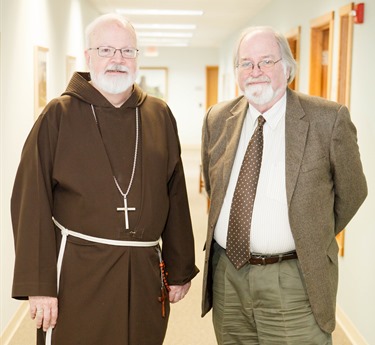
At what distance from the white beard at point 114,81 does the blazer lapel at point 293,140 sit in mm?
620

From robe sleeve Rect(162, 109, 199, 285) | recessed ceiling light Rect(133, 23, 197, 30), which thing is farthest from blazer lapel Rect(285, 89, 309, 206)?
recessed ceiling light Rect(133, 23, 197, 30)

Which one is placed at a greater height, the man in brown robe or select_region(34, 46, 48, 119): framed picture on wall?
select_region(34, 46, 48, 119): framed picture on wall

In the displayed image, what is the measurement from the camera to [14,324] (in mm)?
4094

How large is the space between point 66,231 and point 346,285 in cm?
254

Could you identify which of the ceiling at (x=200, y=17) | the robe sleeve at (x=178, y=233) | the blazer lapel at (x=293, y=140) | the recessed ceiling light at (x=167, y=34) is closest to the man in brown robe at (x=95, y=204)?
the robe sleeve at (x=178, y=233)

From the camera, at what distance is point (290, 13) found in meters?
6.66

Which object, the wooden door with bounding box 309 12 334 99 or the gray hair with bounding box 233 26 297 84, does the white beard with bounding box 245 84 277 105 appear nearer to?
the gray hair with bounding box 233 26 297 84

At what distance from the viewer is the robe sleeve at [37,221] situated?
2197mm

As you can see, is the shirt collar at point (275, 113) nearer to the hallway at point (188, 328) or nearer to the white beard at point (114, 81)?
the white beard at point (114, 81)

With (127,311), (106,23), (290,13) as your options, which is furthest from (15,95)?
(290,13)

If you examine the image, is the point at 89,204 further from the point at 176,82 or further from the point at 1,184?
the point at 176,82

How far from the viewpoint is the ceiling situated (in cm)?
850

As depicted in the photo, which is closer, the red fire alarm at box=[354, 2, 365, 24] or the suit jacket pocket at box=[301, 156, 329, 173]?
the suit jacket pocket at box=[301, 156, 329, 173]

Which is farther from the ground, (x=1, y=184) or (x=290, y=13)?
(x=290, y=13)
